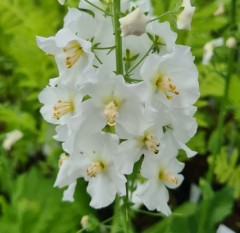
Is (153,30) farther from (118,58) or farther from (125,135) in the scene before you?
(125,135)

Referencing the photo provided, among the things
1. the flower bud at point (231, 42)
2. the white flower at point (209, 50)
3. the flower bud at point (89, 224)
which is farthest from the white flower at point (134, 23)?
the white flower at point (209, 50)

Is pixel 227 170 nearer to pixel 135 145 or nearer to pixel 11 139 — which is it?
pixel 11 139

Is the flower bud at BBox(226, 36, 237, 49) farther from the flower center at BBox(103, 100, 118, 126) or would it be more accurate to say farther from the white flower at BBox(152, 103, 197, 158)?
the flower center at BBox(103, 100, 118, 126)

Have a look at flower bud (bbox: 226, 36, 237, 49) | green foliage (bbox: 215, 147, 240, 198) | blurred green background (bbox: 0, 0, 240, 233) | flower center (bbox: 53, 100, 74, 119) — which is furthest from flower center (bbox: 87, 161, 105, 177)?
green foliage (bbox: 215, 147, 240, 198)

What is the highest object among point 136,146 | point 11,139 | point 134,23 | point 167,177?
point 134,23

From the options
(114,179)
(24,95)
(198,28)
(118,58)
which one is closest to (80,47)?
(118,58)

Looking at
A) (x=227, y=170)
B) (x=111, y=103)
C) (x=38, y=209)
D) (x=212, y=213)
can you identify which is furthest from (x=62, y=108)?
(x=227, y=170)
